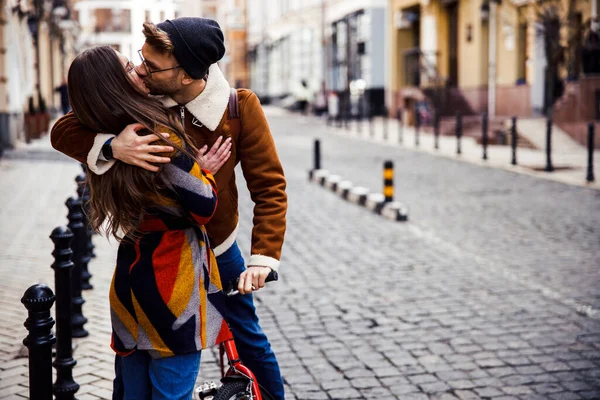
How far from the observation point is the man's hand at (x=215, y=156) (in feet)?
8.96

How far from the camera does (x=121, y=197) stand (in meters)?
2.52

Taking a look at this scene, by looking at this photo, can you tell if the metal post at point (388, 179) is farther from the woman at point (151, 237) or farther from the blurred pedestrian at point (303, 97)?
the blurred pedestrian at point (303, 97)

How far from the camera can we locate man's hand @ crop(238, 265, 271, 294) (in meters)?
2.79

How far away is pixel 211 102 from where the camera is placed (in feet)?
8.96

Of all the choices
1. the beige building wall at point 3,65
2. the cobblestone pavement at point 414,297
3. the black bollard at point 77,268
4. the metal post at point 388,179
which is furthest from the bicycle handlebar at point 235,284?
the beige building wall at point 3,65

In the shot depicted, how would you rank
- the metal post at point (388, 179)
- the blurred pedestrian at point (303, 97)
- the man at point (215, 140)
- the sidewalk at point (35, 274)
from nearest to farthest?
the man at point (215, 140)
the sidewalk at point (35, 274)
the metal post at point (388, 179)
the blurred pedestrian at point (303, 97)

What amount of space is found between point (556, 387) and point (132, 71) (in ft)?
9.92

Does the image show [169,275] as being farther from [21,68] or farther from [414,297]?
[21,68]

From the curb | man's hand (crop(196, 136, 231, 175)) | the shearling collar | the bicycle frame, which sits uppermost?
the shearling collar

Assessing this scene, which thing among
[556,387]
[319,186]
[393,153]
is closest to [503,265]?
[556,387]

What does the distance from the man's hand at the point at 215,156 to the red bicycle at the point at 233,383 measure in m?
0.40

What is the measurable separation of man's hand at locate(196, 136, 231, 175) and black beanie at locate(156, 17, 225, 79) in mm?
252

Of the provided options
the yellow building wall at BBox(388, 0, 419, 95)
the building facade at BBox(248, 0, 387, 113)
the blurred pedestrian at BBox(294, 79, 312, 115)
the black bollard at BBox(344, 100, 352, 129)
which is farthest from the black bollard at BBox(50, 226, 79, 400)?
the blurred pedestrian at BBox(294, 79, 312, 115)

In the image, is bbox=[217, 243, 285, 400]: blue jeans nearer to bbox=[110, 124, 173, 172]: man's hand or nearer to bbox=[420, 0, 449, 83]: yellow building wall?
bbox=[110, 124, 173, 172]: man's hand
